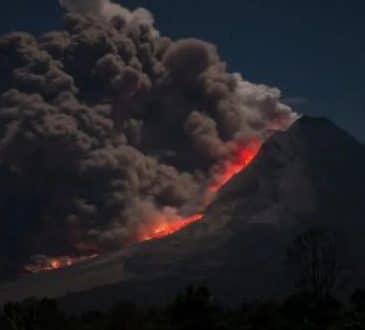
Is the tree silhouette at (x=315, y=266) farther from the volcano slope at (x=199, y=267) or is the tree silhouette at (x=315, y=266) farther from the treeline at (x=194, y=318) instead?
the volcano slope at (x=199, y=267)

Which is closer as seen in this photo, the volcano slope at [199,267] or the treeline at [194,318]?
the treeline at [194,318]

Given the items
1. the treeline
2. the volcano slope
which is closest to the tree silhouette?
the treeline

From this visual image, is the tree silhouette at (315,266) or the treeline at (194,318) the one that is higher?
the tree silhouette at (315,266)

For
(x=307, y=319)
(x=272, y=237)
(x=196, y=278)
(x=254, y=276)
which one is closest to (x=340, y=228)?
(x=272, y=237)

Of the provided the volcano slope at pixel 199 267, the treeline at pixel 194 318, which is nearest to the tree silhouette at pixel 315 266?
the treeline at pixel 194 318

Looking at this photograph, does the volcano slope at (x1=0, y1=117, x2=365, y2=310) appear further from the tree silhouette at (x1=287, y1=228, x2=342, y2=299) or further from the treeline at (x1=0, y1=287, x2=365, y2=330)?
the treeline at (x1=0, y1=287, x2=365, y2=330)

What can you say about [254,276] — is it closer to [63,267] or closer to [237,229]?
[237,229]

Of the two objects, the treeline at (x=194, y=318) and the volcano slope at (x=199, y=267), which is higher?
the volcano slope at (x=199, y=267)

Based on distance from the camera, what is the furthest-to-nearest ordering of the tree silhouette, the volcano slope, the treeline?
1. the volcano slope
2. the tree silhouette
3. the treeline

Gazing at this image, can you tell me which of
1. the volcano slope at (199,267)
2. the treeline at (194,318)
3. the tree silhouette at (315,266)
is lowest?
the treeline at (194,318)

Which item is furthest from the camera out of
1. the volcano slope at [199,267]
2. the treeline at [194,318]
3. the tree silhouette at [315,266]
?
the volcano slope at [199,267]

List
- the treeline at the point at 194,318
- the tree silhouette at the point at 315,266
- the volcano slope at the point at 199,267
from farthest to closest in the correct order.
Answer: the volcano slope at the point at 199,267, the tree silhouette at the point at 315,266, the treeline at the point at 194,318
